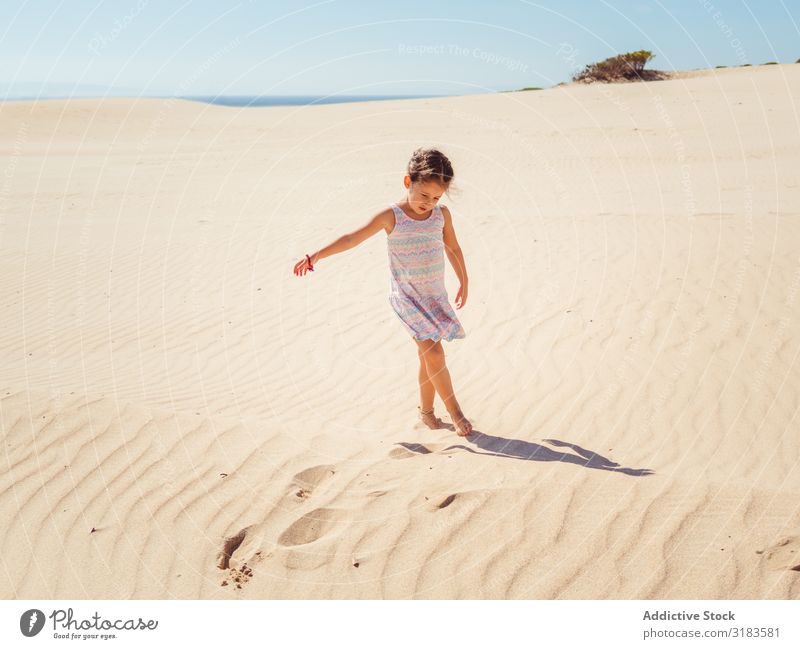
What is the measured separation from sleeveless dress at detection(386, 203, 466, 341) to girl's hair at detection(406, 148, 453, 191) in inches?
14.9

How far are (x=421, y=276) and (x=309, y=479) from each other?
1.71 metres

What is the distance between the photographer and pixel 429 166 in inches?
187

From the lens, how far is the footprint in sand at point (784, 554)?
137 inches

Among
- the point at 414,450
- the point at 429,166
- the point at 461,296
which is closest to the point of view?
the point at 429,166

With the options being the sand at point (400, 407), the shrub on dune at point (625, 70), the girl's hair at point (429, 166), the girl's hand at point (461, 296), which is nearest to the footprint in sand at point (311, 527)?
the sand at point (400, 407)

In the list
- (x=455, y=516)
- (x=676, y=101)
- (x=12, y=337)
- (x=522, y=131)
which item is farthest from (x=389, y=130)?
(x=455, y=516)

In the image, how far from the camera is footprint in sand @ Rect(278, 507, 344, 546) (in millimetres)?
4230

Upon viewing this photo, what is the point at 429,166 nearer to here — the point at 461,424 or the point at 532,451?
the point at 461,424

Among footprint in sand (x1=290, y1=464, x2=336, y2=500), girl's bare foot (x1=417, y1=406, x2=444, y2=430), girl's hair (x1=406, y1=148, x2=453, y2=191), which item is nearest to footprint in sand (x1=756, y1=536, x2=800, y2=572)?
girl's bare foot (x1=417, y1=406, x2=444, y2=430)

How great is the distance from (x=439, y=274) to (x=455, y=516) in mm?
1948

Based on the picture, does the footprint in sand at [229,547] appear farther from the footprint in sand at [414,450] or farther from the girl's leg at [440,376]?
the girl's leg at [440,376]

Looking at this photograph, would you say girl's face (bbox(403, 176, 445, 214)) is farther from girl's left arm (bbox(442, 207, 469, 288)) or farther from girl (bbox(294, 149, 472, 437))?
girl's left arm (bbox(442, 207, 469, 288))

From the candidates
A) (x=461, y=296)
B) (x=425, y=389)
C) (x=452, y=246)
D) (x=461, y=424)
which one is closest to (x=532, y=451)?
(x=461, y=424)

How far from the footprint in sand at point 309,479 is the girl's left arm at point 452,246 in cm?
183
